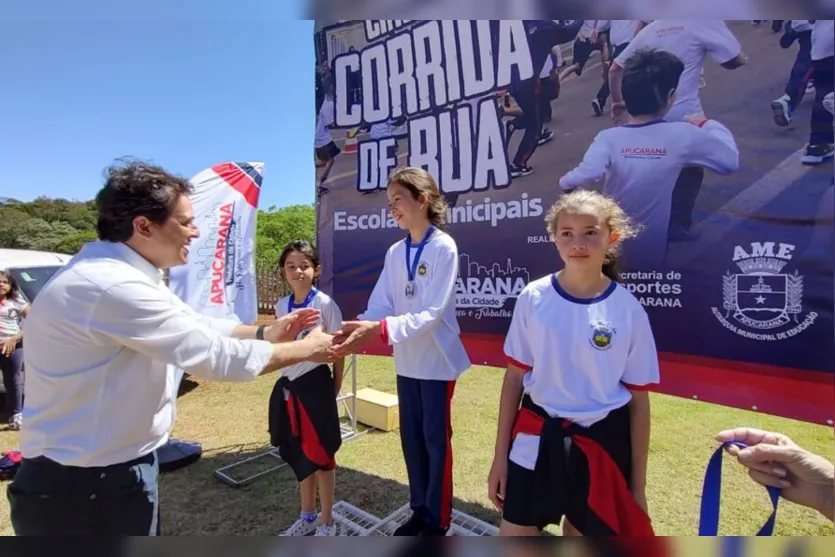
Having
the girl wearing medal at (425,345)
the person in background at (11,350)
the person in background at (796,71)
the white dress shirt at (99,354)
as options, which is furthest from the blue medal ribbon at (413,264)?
the person in background at (11,350)

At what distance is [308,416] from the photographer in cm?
269

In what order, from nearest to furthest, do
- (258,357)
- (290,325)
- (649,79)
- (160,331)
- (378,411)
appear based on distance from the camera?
(160,331) → (258,357) → (290,325) → (649,79) → (378,411)

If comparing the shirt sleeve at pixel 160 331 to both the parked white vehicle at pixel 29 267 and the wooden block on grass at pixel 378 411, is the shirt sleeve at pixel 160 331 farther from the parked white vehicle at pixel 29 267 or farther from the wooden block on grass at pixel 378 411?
the parked white vehicle at pixel 29 267

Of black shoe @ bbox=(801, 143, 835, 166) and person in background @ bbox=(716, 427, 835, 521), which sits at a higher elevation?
black shoe @ bbox=(801, 143, 835, 166)

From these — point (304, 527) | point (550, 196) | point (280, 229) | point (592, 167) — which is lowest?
point (304, 527)

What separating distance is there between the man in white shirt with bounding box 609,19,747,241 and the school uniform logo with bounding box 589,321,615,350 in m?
1.46

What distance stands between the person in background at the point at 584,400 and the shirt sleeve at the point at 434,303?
743 millimetres

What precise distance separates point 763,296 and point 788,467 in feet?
5.19

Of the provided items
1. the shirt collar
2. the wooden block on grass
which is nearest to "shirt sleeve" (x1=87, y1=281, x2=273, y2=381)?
the shirt collar

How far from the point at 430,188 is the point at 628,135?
130cm

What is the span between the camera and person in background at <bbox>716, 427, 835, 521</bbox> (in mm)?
1129

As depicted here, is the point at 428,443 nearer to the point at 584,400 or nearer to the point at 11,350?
the point at 584,400

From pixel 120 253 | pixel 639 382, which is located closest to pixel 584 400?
pixel 639 382

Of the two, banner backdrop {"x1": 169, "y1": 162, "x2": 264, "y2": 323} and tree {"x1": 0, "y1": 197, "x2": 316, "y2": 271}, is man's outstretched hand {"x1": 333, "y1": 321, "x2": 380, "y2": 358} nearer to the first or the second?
banner backdrop {"x1": 169, "y1": 162, "x2": 264, "y2": 323}
